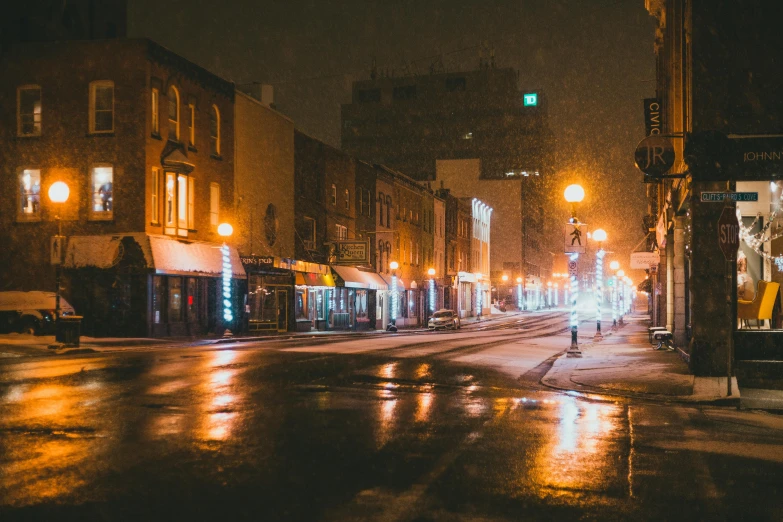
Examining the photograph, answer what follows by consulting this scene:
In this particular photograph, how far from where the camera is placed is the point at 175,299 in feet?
119

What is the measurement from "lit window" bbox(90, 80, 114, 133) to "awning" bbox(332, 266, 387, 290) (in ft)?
63.2

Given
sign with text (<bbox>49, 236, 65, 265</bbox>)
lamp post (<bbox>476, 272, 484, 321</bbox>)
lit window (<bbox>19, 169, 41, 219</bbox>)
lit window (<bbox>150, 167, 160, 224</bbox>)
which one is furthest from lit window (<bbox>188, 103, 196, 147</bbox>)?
lamp post (<bbox>476, 272, 484, 321</bbox>)

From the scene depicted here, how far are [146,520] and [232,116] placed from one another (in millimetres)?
36176

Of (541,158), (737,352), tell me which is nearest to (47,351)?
(737,352)

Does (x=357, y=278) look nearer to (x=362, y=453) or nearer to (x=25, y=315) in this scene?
(x=25, y=315)

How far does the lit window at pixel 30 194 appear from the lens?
34438 millimetres

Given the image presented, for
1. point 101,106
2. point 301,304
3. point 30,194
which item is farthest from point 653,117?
point 30,194

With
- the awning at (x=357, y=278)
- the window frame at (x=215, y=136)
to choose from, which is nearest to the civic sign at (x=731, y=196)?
the window frame at (x=215, y=136)

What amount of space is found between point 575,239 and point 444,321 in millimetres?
31891

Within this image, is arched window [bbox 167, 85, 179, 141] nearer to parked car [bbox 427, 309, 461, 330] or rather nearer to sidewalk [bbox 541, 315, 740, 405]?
sidewalk [bbox 541, 315, 740, 405]

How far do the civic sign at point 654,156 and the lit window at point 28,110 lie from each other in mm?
25183

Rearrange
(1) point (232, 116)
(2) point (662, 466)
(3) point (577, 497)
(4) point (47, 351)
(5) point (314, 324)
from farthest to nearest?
(5) point (314, 324) → (1) point (232, 116) → (4) point (47, 351) → (2) point (662, 466) → (3) point (577, 497)

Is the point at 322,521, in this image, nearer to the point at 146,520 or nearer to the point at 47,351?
Answer: the point at 146,520

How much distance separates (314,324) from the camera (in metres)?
48.9
